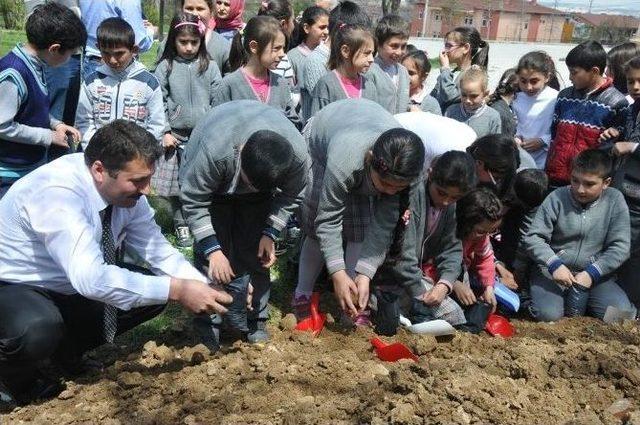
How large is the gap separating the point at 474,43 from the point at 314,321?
11.9 feet

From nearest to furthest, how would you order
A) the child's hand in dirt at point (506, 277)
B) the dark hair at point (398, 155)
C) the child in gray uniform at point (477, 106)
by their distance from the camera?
the dark hair at point (398, 155) < the child's hand in dirt at point (506, 277) < the child in gray uniform at point (477, 106)

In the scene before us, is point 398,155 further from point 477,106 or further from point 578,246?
point 477,106

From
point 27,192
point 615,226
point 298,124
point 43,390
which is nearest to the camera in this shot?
point 27,192

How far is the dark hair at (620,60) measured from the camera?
18.4ft

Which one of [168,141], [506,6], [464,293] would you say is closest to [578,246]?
[464,293]

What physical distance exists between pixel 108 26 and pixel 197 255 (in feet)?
5.98

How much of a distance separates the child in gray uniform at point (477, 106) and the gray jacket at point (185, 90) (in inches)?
75.3

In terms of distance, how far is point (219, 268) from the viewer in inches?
136

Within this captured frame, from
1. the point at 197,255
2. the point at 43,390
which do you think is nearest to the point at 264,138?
the point at 197,255

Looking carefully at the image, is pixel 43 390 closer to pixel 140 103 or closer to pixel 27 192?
pixel 27 192

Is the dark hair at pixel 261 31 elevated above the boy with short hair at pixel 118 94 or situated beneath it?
elevated above

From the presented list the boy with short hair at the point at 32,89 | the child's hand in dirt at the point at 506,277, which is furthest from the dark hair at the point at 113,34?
the child's hand in dirt at the point at 506,277

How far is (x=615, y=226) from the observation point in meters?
4.64

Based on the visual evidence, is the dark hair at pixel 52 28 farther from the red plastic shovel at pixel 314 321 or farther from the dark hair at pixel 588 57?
the dark hair at pixel 588 57
